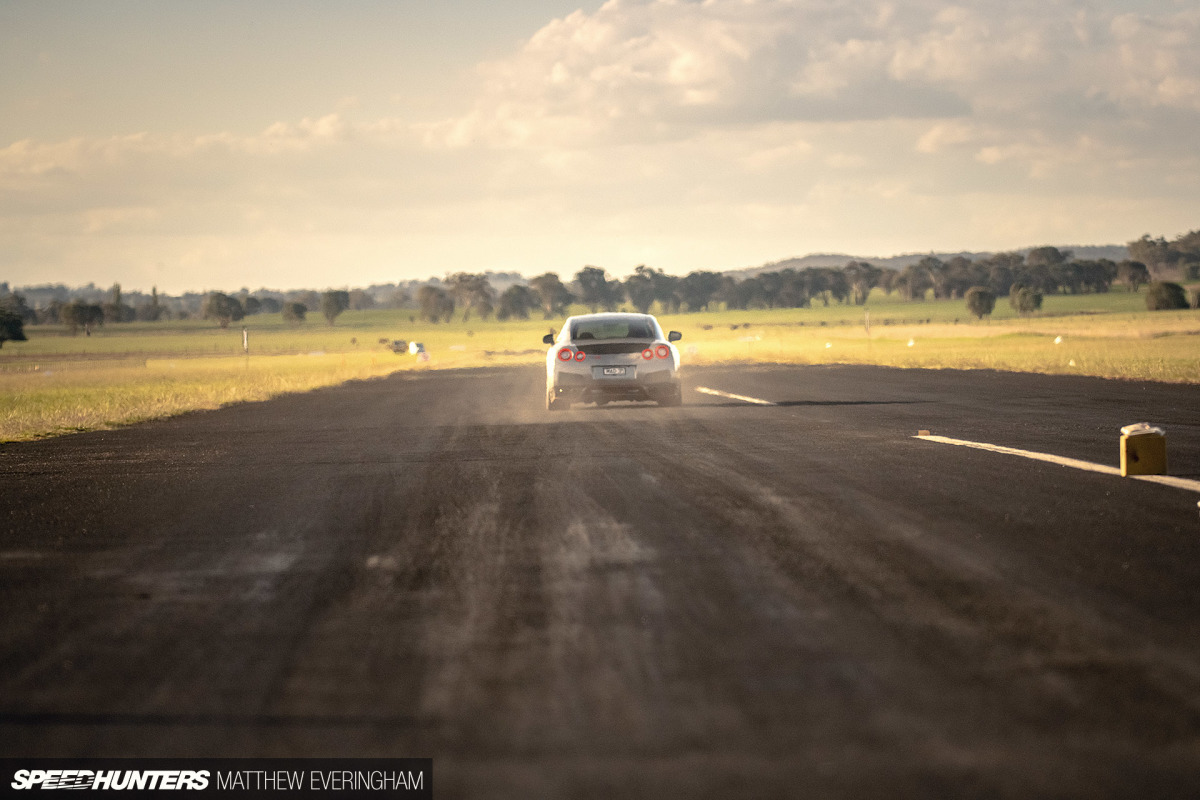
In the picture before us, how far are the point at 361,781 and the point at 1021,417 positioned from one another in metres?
16.1

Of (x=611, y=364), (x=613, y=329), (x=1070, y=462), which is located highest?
(x=613, y=329)

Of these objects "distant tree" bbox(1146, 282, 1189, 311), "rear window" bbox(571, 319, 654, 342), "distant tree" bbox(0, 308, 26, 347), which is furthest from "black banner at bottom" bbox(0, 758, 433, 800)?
"distant tree" bbox(1146, 282, 1189, 311)

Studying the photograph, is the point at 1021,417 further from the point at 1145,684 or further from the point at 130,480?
the point at 1145,684

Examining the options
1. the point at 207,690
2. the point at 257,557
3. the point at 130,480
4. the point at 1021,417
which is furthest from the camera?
the point at 1021,417

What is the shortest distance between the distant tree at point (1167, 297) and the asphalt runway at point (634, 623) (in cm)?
13157

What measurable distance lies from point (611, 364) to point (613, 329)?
3.26 ft

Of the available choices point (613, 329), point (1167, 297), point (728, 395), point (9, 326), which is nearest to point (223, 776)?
point (613, 329)

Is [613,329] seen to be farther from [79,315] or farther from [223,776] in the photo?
[79,315]

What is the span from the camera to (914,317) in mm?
155250

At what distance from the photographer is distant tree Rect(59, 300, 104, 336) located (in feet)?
574

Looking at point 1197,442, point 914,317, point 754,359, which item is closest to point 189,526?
point 1197,442

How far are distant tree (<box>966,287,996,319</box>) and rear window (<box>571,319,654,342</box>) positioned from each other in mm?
139517

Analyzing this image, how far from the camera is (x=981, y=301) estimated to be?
153 metres

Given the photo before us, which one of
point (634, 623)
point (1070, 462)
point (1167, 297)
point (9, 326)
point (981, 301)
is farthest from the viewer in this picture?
point (981, 301)
